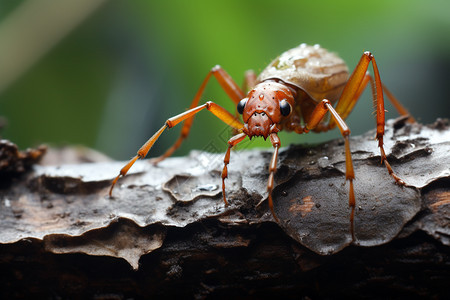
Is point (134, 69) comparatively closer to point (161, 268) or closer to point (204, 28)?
point (204, 28)

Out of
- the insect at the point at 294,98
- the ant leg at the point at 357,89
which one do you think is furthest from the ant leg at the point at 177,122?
the ant leg at the point at 357,89

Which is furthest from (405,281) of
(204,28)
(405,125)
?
(204,28)

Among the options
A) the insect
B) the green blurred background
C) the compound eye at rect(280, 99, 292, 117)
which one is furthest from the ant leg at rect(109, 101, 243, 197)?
the green blurred background

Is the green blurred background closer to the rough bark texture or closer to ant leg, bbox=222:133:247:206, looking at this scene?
ant leg, bbox=222:133:247:206

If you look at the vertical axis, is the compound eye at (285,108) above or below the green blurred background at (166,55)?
below

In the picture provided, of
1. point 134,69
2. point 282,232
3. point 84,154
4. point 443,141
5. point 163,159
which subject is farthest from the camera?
point 134,69

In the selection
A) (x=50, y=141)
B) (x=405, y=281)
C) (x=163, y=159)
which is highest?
(x=50, y=141)

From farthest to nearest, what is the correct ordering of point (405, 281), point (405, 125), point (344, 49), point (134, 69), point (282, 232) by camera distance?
point (134, 69), point (344, 49), point (405, 125), point (282, 232), point (405, 281)

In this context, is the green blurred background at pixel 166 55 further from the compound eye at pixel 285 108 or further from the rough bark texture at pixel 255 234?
the rough bark texture at pixel 255 234
